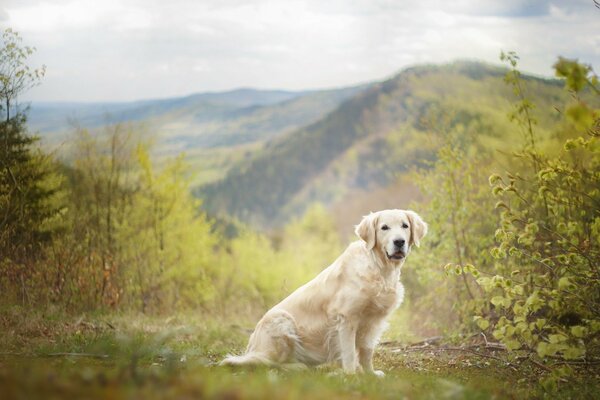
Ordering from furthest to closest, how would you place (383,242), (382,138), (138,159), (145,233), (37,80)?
(382,138)
(138,159)
(145,233)
(37,80)
(383,242)

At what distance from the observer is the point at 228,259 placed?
4809cm

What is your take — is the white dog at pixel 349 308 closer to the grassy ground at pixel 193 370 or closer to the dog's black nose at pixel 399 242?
the dog's black nose at pixel 399 242

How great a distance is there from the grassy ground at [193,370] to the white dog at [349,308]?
0.35m

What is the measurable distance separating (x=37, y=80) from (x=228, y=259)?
3906 centimetres

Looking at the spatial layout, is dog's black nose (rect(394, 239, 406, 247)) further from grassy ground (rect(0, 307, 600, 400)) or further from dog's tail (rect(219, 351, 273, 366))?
dog's tail (rect(219, 351, 273, 366))

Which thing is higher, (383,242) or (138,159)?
(138,159)

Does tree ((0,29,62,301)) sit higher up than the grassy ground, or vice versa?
tree ((0,29,62,301))

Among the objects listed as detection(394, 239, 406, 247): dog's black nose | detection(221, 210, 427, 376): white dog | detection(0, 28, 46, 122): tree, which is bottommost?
detection(221, 210, 427, 376): white dog

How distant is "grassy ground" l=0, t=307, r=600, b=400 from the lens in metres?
2.73

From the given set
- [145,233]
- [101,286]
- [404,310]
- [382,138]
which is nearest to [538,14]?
[404,310]

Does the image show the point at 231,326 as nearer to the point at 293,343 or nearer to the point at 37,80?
the point at 293,343

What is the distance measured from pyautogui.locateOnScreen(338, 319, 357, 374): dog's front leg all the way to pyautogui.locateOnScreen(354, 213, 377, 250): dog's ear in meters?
0.92

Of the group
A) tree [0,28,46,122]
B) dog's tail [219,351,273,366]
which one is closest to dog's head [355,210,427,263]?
dog's tail [219,351,273,366]

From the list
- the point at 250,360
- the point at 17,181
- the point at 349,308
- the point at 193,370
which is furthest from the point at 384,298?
the point at 17,181
